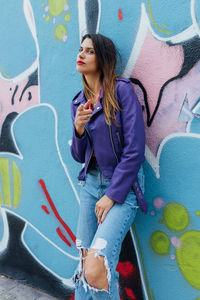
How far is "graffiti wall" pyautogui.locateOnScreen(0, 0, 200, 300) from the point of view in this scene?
1746 millimetres

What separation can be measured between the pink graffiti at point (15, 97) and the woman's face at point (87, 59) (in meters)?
0.82

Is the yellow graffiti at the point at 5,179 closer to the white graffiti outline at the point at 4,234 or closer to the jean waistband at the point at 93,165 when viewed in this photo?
the white graffiti outline at the point at 4,234

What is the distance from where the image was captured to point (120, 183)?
1591 millimetres

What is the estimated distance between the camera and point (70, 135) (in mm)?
2316

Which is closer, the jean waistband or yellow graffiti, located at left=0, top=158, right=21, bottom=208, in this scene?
the jean waistband

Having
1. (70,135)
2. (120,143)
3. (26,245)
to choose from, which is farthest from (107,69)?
(26,245)

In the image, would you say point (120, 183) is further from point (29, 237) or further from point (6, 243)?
point (6, 243)

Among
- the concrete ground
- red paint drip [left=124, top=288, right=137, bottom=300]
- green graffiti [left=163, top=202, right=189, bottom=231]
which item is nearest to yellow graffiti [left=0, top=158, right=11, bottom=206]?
the concrete ground

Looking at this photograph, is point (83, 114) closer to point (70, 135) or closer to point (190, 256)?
point (70, 135)

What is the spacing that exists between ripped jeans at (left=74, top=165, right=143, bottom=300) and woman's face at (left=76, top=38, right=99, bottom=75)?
2.04 ft

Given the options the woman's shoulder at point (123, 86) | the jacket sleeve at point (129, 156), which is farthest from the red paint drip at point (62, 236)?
the woman's shoulder at point (123, 86)

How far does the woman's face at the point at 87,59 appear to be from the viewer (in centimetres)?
177

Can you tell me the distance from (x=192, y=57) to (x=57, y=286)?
84.2 inches

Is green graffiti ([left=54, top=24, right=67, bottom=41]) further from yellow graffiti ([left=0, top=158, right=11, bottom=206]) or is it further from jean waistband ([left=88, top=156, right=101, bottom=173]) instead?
yellow graffiti ([left=0, top=158, right=11, bottom=206])
